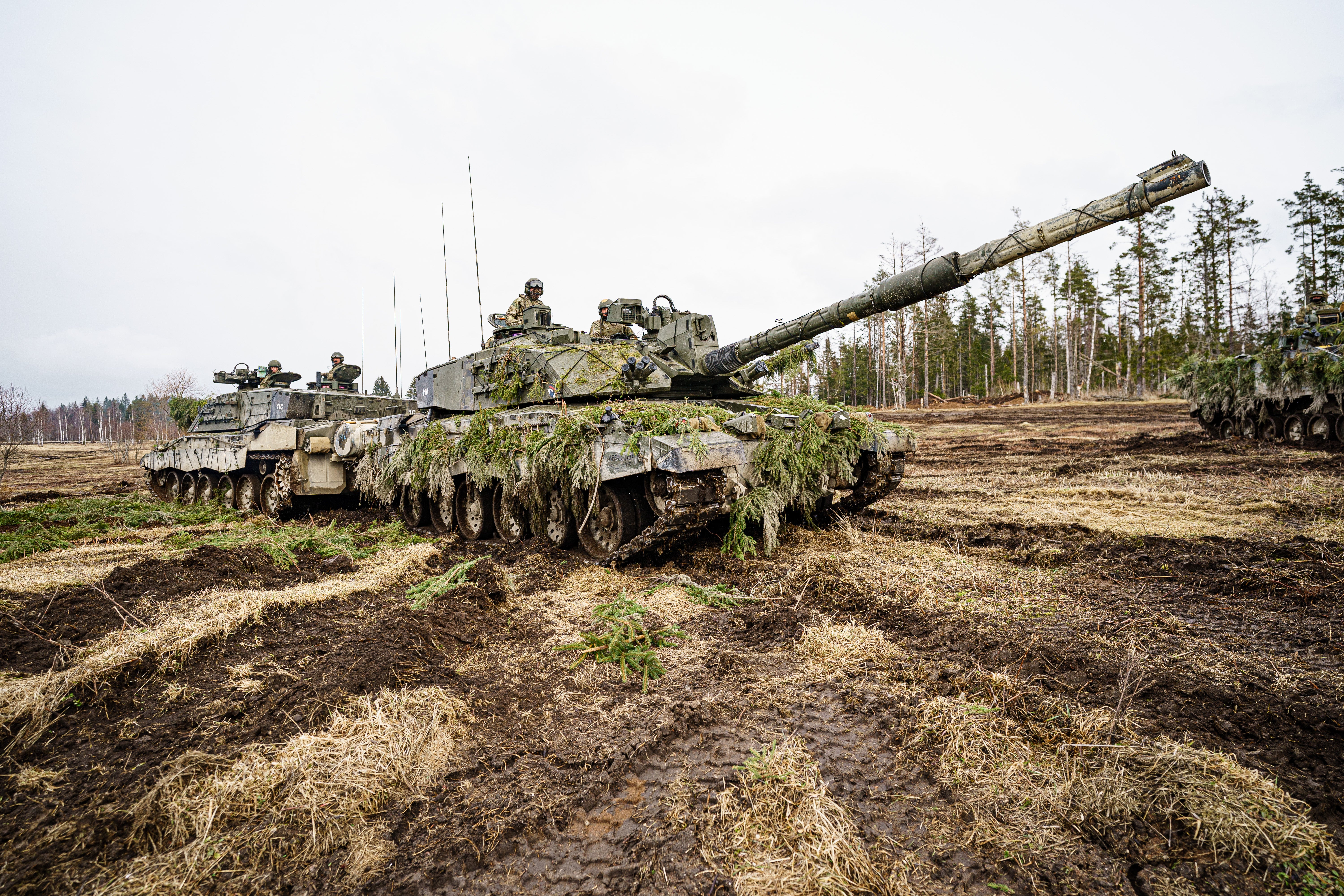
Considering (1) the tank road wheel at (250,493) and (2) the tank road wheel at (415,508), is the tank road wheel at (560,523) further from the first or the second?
(1) the tank road wheel at (250,493)

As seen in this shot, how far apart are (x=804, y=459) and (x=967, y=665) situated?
140 inches

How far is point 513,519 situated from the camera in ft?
27.8

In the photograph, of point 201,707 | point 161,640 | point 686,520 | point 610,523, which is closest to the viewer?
point 201,707

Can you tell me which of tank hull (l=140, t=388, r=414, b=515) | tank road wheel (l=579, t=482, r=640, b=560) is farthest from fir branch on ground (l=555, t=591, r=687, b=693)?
tank hull (l=140, t=388, r=414, b=515)

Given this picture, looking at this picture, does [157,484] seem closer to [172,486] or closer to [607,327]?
[172,486]

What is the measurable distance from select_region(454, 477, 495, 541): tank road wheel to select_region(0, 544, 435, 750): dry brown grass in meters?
2.30

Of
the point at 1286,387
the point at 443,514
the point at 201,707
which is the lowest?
→ the point at 201,707

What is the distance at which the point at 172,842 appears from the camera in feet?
8.18

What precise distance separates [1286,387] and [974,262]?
46.9 ft

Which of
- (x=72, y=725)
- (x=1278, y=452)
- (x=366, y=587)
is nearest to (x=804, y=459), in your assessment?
(x=366, y=587)

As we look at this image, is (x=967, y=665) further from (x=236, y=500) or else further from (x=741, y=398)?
(x=236, y=500)

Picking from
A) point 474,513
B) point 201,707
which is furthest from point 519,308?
point 201,707

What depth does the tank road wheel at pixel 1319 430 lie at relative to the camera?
14.3 metres

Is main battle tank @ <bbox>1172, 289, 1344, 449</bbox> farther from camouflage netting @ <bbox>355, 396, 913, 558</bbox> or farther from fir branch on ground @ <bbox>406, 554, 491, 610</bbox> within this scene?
fir branch on ground @ <bbox>406, 554, 491, 610</bbox>
